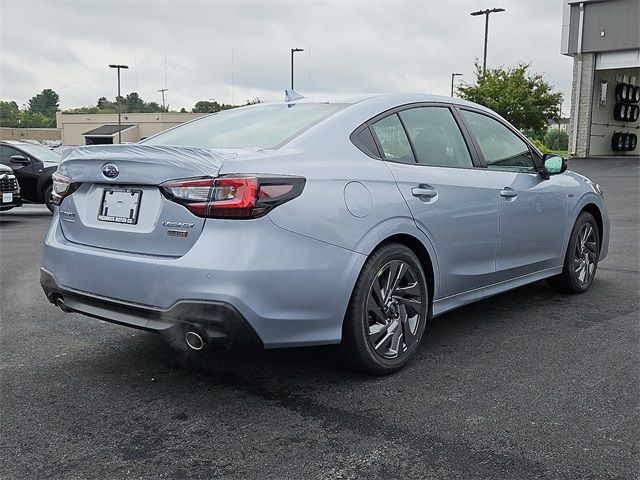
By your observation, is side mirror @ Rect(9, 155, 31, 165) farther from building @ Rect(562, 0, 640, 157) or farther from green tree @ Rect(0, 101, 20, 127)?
green tree @ Rect(0, 101, 20, 127)

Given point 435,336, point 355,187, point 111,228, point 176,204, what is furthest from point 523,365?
point 111,228

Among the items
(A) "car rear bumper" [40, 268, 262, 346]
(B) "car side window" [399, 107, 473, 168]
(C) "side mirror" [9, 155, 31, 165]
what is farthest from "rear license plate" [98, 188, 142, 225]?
(C) "side mirror" [9, 155, 31, 165]

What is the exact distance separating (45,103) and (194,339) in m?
152

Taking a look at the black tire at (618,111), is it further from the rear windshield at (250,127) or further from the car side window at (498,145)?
the rear windshield at (250,127)

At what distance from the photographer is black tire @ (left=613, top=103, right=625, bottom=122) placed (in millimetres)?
31531

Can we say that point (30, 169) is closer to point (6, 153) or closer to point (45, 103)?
point (6, 153)

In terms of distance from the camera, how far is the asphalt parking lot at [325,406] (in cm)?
267

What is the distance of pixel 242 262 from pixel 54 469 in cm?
112

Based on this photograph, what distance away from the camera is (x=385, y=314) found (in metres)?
3.60

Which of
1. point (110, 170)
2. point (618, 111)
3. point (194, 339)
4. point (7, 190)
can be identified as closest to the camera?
point (194, 339)

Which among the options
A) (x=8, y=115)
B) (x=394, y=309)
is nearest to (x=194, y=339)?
(x=394, y=309)

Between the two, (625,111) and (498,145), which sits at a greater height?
(625,111)

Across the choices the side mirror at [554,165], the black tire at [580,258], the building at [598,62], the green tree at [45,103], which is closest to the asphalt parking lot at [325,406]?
the black tire at [580,258]

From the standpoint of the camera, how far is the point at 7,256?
7887 mm
